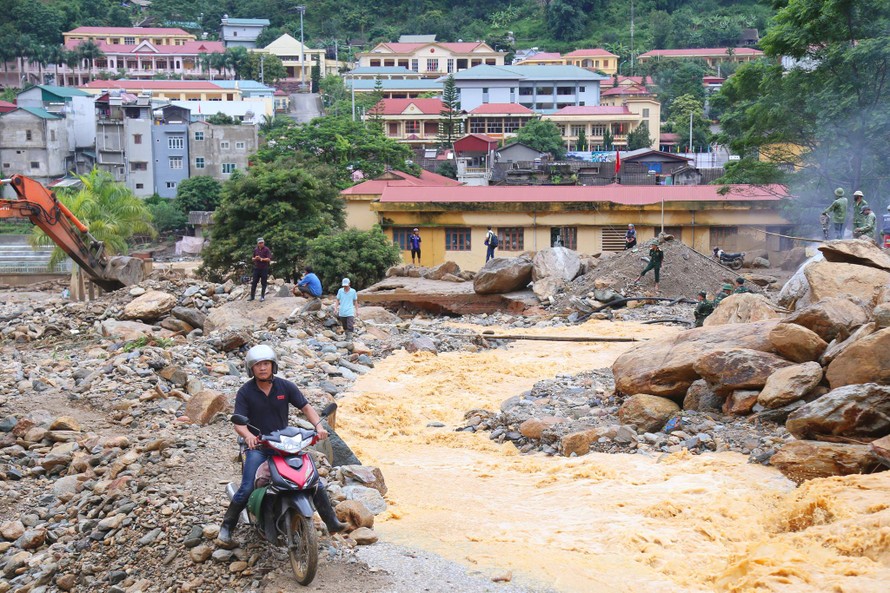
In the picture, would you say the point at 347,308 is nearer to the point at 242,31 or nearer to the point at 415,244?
the point at 415,244

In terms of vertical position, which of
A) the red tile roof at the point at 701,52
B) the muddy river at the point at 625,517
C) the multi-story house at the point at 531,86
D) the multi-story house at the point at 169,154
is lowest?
the muddy river at the point at 625,517

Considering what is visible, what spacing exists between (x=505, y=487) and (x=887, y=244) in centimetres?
1082

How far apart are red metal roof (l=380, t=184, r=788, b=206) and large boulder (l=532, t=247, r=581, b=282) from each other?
8568 millimetres

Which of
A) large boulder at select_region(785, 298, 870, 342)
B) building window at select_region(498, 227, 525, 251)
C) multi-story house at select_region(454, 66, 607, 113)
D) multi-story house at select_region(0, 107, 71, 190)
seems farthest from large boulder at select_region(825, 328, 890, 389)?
multi-story house at select_region(454, 66, 607, 113)

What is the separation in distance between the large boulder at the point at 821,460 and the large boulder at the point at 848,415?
0.75ft

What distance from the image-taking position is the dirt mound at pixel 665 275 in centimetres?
2517

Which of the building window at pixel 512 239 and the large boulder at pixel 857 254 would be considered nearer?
the large boulder at pixel 857 254

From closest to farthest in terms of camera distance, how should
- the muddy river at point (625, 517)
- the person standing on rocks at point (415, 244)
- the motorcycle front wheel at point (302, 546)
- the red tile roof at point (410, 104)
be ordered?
1. the motorcycle front wheel at point (302, 546)
2. the muddy river at point (625, 517)
3. the person standing on rocks at point (415, 244)
4. the red tile roof at point (410, 104)

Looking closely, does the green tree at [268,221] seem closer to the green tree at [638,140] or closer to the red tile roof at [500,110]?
the green tree at [638,140]

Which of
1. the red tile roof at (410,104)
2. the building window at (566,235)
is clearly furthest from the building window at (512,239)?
the red tile roof at (410,104)

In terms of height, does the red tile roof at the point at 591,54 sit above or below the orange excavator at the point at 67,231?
above

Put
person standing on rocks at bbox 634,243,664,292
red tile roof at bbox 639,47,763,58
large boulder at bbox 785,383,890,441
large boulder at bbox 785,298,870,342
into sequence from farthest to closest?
1. red tile roof at bbox 639,47,763,58
2. person standing on rocks at bbox 634,243,664,292
3. large boulder at bbox 785,298,870,342
4. large boulder at bbox 785,383,890,441

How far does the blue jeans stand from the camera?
7.75 meters

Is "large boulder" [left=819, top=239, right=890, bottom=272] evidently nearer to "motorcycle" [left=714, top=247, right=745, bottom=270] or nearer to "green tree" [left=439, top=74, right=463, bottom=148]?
"motorcycle" [left=714, top=247, right=745, bottom=270]
